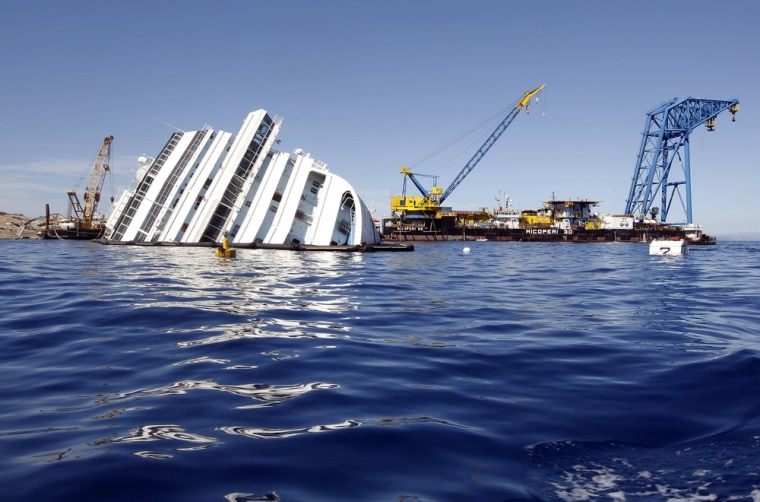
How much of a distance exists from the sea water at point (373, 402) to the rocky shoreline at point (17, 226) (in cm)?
9373

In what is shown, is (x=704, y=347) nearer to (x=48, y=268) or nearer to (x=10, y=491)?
(x=10, y=491)

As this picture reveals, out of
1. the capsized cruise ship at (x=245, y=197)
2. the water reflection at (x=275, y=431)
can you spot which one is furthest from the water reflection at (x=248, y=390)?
the capsized cruise ship at (x=245, y=197)

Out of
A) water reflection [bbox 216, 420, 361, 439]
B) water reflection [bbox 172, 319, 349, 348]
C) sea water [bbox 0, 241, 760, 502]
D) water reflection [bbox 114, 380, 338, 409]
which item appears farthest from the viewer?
water reflection [bbox 172, 319, 349, 348]

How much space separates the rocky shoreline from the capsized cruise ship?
57.7m

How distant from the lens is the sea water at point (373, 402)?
4.53m

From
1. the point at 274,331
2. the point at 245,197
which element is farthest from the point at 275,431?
the point at 245,197

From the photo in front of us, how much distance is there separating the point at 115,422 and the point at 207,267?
2091 cm

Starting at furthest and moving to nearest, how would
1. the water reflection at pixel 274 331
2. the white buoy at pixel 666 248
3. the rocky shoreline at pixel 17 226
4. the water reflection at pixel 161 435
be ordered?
the rocky shoreline at pixel 17 226
the white buoy at pixel 666 248
the water reflection at pixel 274 331
the water reflection at pixel 161 435

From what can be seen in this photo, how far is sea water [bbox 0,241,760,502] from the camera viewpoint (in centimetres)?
453

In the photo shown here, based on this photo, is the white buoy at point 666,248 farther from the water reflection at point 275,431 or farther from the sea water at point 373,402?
the water reflection at point 275,431

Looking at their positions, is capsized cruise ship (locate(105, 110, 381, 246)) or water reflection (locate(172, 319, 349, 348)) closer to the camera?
water reflection (locate(172, 319, 349, 348))

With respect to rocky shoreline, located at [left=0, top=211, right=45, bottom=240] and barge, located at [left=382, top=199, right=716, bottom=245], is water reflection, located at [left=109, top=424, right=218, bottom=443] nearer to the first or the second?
rocky shoreline, located at [left=0, top=211, right=45, bottom=240]

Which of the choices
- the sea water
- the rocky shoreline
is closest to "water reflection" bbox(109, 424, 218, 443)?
the sea water

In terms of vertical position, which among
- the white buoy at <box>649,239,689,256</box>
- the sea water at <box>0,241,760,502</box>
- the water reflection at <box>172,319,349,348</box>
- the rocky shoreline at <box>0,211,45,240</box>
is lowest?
the sea water at <box>0,241,760,502</box>
